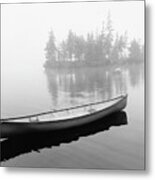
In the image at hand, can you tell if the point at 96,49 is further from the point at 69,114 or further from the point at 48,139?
Result: the point at 48,139

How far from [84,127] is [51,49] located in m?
0.35

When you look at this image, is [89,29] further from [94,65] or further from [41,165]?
[41,165]

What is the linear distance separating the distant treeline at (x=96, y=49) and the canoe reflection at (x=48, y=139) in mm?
239

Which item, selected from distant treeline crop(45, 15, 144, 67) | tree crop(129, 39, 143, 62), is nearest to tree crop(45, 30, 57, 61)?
distant treeline crop(45, 15, 144, 67)

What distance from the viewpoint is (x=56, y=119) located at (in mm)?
2006

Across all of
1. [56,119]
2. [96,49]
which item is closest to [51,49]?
[96,49]

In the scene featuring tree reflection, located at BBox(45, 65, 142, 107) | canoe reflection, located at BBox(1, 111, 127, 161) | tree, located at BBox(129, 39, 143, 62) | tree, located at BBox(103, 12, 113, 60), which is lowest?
canoe reflection, located at BBox(1, 111, 127, 161)

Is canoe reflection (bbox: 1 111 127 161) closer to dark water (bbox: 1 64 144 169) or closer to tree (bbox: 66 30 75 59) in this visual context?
dark water (bbox: 1 64 144 169)

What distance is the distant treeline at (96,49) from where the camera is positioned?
1.95m

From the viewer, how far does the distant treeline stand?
1.95 meters

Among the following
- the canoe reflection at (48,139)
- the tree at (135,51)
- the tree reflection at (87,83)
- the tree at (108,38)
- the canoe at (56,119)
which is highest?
the tree at (108,38)

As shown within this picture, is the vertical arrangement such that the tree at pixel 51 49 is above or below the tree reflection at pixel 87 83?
above

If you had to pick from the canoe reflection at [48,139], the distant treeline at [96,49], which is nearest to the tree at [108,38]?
the distant treeline at [96,49]

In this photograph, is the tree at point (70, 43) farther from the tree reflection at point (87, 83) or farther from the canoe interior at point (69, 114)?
the canoe interior at point (69, 114)
